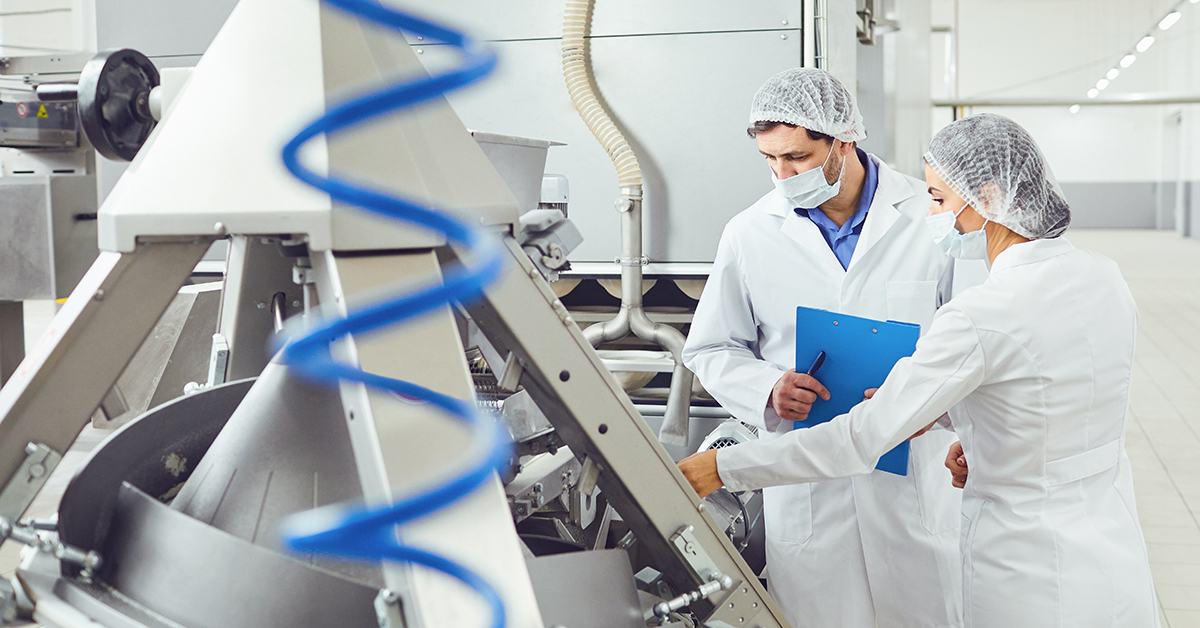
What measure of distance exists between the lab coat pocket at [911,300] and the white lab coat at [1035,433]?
0.38 m

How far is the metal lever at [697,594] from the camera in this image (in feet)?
2.97

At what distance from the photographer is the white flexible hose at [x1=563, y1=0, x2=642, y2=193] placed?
2.54 metres

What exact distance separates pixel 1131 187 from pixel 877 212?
19298 mm

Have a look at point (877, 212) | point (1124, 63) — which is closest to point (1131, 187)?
point (1124, 63)

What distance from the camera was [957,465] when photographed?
1515 mm

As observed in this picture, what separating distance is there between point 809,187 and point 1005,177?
42 cm

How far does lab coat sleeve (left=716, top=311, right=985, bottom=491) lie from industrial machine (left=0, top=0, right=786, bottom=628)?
302mm

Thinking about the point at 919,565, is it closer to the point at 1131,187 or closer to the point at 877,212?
the point at 877,212

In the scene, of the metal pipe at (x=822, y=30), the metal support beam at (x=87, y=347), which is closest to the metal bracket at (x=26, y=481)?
the metal support beam at (x=87, y=347)

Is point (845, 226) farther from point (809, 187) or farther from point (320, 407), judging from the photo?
point (320, 407)

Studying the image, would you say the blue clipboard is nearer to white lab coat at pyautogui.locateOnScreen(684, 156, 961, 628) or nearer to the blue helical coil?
white lab coat at pyautogui.locateOnScreen(684, 156, 961, 628)

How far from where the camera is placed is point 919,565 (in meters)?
1.59

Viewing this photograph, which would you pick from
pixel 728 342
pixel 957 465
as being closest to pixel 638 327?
pixel 728 342

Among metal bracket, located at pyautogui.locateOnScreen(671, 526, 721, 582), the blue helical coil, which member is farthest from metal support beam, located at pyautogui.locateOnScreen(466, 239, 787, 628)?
the blue helical coil
